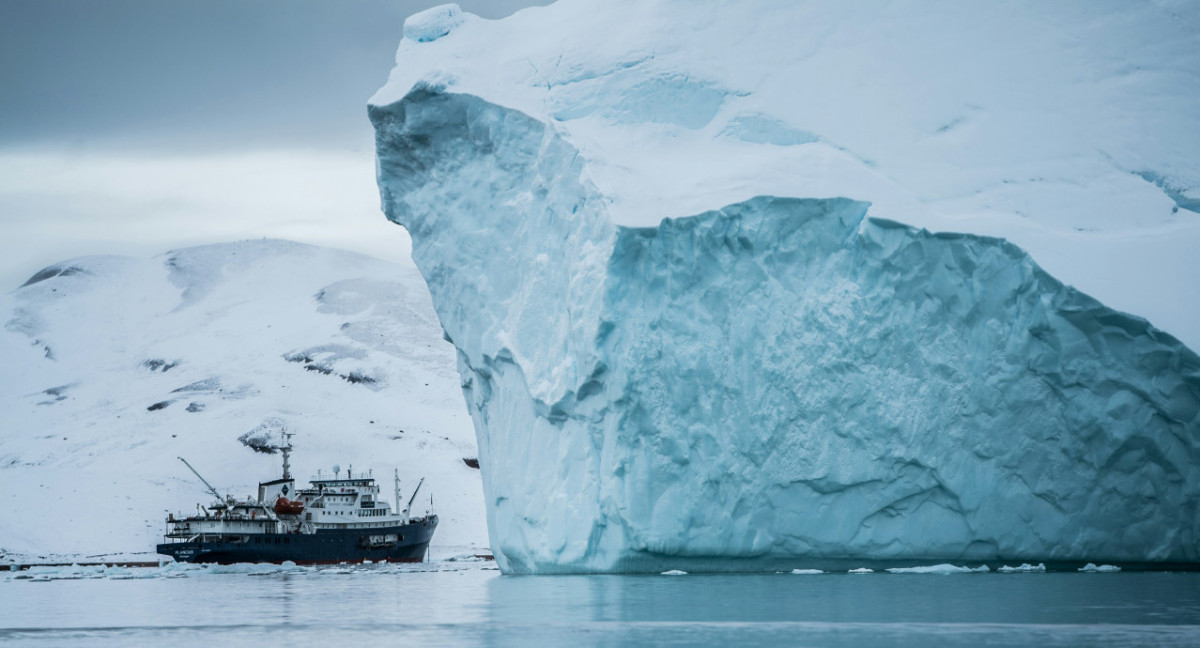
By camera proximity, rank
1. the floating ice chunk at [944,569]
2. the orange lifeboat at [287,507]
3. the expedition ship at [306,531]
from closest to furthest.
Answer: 1. the floating ice chunk at [944,569]
2. the expedition ship at [306,531]
3. the orange lifeboat at [287,507]

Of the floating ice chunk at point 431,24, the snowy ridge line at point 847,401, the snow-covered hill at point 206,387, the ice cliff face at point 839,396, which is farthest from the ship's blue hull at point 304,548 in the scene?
the snowy ridge line at point 847,401

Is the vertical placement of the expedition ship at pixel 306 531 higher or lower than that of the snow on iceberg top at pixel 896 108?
lower

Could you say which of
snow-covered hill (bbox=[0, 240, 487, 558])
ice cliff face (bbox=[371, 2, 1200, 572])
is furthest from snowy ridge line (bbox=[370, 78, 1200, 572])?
snow-covered hill (bbox=[0, 240, 487, 558])

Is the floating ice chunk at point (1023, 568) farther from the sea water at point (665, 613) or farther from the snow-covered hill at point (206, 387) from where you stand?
the snow-covered hill at point (206, 387)

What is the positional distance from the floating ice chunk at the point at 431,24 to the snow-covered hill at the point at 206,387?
84.9 feet

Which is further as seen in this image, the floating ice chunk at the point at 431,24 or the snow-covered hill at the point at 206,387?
the snow-covered hill at the point at 206,387

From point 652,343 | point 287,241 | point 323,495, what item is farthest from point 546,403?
point 287,241

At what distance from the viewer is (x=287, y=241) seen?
316ft

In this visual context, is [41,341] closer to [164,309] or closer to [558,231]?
[164,309]

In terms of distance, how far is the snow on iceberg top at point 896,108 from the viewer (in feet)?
57.1

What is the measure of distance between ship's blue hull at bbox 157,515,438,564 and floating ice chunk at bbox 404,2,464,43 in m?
20.0

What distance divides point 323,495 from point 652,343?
2368cm

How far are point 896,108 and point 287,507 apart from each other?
80.3 ft

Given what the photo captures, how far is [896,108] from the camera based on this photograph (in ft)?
64.3
